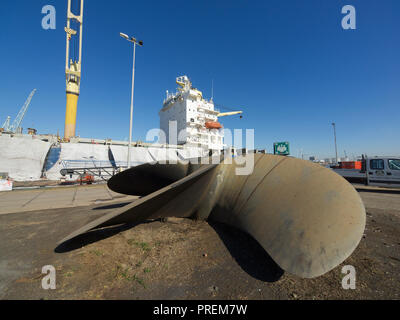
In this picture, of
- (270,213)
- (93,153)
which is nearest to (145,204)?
(270,213)

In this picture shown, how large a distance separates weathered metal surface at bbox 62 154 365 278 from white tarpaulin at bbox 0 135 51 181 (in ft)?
64.6

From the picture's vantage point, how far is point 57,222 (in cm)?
443

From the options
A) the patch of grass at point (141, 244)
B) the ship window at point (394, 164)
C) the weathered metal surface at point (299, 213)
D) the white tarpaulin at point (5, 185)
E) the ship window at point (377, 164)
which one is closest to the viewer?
the weathered metal surface at point (299, 213)

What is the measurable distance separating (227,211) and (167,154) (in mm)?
24843

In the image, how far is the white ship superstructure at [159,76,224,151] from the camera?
104 feet

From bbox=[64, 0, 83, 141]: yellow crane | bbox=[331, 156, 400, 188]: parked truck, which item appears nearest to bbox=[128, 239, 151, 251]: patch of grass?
bbox=[331, 156, 400, 188]: parked truck

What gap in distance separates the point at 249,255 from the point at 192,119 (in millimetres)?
30195

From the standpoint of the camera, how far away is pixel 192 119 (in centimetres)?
3119

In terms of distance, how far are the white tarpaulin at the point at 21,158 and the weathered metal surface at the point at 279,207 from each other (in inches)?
775

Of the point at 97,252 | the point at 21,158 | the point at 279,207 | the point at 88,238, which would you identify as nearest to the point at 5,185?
the point at 21,158

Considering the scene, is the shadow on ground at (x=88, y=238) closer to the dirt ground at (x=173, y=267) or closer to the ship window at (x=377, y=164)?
the dirt ground at (x=173, y=267)

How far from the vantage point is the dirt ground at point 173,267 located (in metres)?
1.87

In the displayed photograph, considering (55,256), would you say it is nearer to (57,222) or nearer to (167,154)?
(57,222)
